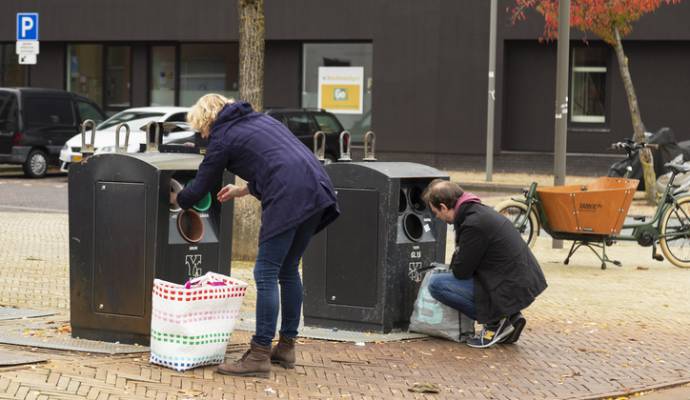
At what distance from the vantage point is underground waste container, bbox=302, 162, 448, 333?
8312 millimetres

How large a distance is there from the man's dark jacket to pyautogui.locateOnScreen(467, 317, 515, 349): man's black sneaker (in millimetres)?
133

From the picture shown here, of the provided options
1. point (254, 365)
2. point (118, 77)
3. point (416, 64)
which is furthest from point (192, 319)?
point (118, 77)

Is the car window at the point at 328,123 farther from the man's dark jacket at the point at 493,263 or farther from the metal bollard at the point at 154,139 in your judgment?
the man's dark jacket at the point at 493,263

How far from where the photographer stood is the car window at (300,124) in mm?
25953

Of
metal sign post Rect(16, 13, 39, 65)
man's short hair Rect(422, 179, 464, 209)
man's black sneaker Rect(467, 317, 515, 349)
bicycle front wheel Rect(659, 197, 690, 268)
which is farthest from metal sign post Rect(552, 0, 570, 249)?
metal sign post Rect(16, 13, 39, 65)

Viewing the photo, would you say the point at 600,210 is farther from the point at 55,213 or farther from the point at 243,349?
the point at 55,213

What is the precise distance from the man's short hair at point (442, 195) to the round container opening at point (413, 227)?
1.61ft

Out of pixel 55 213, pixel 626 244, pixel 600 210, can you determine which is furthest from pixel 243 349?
pixel 55 213

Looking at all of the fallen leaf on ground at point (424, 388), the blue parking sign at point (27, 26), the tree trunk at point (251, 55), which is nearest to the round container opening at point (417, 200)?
the fallen leaf on ground at point (424, 388)

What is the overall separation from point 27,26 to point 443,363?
61.4ft

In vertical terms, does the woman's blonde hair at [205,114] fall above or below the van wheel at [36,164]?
above

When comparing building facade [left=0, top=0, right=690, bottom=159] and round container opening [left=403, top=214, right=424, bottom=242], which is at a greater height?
building facade [left=0, top=0, right=690, bottom=159]

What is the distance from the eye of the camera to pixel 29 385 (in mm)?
6414

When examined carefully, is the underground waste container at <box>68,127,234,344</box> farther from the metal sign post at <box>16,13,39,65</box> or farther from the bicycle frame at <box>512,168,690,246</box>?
the metal sign post at <box>16,13,39,65</box>
